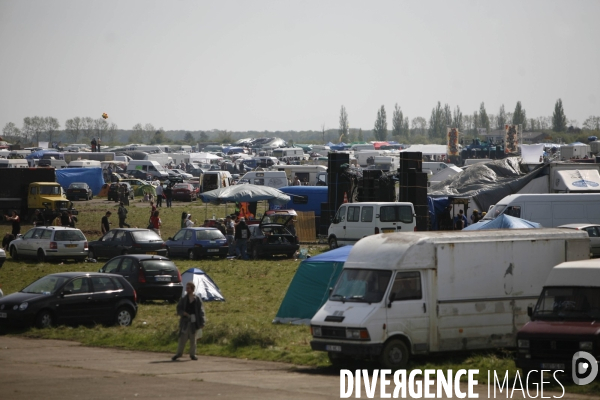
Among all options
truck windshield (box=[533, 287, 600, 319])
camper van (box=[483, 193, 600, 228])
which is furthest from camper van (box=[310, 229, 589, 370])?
camper van (box=[483, 193, 600, 228])

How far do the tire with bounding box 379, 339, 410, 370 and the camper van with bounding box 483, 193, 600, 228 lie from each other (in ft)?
58.5

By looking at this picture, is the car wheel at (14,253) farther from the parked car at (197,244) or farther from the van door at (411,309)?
the van door at (411,309)

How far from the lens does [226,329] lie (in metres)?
17.2

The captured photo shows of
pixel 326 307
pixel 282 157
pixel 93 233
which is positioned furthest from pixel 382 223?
pixel 282 157

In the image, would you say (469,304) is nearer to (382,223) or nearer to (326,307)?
(326,307)

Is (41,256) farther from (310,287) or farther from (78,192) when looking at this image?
(78,192)

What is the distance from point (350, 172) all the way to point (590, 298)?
2410 centimetres

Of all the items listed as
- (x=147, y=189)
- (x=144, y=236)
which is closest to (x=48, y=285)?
(x=144, y=236)

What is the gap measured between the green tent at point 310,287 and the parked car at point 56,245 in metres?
13.4

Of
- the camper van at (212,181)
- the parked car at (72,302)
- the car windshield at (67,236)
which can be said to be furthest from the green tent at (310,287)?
the camper van at (212,181)

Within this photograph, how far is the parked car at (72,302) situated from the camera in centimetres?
1831

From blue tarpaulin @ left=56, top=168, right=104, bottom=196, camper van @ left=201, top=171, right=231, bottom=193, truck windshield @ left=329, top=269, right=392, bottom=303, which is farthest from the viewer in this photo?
blue tarpaulin @ left=56, top=168, right=104, bottom=196

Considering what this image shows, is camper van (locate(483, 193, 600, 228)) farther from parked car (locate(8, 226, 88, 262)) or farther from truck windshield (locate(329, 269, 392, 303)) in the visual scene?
truck windshield (locate(329, 269, 392, 303))

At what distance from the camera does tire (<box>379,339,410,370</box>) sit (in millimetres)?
13852
